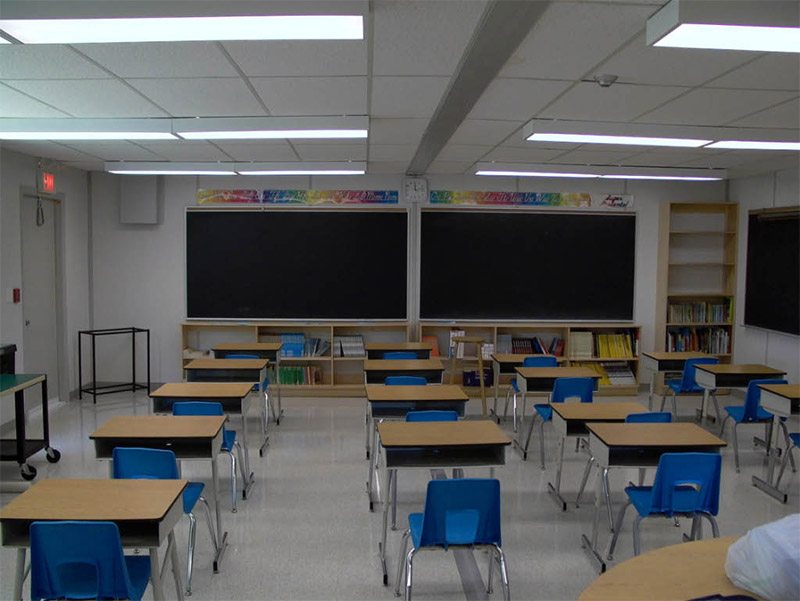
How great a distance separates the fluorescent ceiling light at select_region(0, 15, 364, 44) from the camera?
2.44 m

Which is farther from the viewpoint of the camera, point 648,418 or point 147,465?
point 648,418

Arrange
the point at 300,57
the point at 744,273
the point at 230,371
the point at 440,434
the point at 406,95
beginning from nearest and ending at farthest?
1. the point at 300,57
2. the point at 440,434
3. the point at 406,95
4. the point at 230,371
5. the point at 744,273

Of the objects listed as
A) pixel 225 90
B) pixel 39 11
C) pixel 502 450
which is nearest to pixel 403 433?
pixel 502 450

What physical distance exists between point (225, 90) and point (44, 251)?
4.79 meters

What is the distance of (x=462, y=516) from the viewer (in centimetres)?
300

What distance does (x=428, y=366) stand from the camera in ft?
20.6

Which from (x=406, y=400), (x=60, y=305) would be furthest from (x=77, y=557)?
(x=60, y=305)

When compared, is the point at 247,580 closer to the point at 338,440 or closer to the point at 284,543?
the point at 284,543

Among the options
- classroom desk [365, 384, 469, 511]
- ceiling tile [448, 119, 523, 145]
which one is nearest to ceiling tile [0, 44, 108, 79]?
ceiling tile [448, 119, 523, 145]

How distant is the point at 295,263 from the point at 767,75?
245 inches

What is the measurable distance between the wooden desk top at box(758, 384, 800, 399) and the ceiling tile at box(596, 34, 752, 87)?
276 centimetres

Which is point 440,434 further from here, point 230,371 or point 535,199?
point 535,199

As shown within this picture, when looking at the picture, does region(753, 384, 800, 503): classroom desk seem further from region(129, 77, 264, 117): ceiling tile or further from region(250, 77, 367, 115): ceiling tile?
region(129, 77, 264, 117): ceiling tile

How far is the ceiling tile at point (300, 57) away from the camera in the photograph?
3.03 metres
